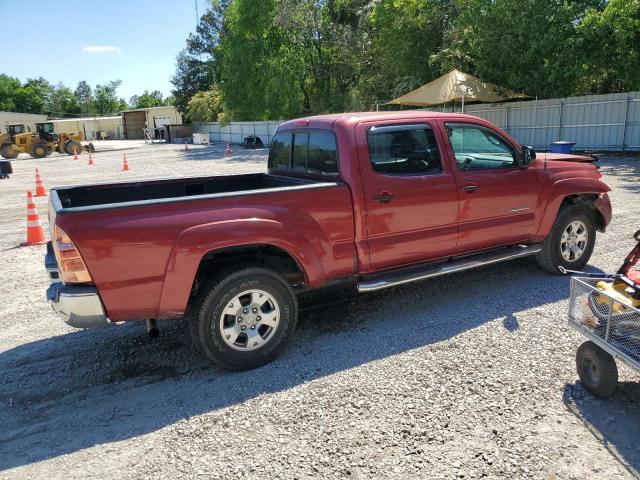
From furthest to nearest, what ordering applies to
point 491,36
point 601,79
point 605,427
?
1. point 601,79
2. point 491,36
3. point 605,427

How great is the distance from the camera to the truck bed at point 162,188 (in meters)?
4.67

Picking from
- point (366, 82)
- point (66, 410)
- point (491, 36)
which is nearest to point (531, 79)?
point (491, 36)

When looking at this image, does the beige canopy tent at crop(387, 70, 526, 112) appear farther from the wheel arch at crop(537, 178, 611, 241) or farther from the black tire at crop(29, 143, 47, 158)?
the black tire at crop(29, 143, 47, 158)

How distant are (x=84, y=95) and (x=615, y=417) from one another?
492 feet

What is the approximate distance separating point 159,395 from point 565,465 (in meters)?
2.73

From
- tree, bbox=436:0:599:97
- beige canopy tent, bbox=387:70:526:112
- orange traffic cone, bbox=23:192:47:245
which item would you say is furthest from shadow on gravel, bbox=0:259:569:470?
tree, bbox=436:0:599:97

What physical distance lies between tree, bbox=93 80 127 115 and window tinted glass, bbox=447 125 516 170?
132460 millimetres

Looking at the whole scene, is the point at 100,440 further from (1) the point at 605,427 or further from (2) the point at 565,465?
(1) the point at 605,427

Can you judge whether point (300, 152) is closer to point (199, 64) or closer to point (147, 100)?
point (199, 64)

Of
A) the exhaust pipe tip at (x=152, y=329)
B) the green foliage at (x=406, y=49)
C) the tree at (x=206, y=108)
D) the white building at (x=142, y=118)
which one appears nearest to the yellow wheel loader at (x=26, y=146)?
the green foliage at (x=406, y=49)

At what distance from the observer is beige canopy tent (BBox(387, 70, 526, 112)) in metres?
20.0

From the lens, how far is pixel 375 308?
16.8 ft

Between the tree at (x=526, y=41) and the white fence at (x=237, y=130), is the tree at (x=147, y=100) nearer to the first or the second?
the white fence at (x=237, y=130)

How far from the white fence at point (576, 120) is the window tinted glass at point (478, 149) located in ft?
52.7
